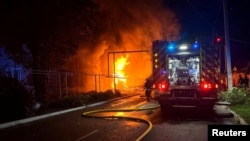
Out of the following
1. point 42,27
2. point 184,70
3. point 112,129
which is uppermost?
point 42,27

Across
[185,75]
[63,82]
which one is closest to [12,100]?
[185,75]

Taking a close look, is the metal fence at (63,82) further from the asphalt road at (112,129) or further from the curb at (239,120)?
the curb at (239,120)

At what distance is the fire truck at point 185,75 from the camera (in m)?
15.6

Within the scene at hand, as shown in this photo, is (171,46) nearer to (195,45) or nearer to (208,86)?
(195,45)

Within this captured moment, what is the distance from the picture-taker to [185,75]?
16.5 m

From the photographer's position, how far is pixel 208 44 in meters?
16.7

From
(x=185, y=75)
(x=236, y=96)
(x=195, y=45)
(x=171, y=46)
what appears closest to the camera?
(x=185, y=75)

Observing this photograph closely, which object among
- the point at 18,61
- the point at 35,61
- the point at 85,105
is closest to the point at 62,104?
the point at 85,105

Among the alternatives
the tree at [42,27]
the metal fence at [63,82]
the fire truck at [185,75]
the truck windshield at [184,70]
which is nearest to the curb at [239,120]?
the fire truck at [185,75]

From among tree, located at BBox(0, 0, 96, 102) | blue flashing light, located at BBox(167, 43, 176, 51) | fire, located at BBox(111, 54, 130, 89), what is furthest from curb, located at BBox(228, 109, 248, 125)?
fire, located at BBox(111, 54, 130, 89)

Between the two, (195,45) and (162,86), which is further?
(195,45)

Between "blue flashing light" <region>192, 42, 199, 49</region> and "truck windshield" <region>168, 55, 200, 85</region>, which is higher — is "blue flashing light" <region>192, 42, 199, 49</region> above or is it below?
above

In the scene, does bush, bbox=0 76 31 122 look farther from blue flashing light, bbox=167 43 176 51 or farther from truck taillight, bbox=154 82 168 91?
blue flashing light, bbox=167 43 176 51

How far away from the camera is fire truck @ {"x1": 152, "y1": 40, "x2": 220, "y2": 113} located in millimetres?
15607
